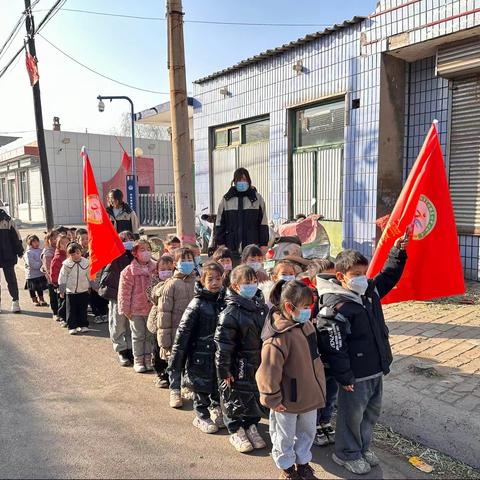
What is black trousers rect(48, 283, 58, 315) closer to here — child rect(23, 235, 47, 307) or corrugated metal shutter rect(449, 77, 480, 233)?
child rect(23, 235, 47, 307)

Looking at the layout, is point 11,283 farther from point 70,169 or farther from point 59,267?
point 70,169

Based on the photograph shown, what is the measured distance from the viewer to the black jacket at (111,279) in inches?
215

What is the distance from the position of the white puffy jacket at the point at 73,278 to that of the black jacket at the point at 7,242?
1701 mm

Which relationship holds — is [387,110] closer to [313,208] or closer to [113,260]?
[313,208]

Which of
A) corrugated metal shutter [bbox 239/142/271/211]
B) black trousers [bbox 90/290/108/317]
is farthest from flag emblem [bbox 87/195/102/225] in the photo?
corrugated metal shutter [bbox 239/142/271/211]

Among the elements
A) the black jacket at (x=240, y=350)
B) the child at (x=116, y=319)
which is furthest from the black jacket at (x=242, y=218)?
the black jacket at (x=240, y=350)

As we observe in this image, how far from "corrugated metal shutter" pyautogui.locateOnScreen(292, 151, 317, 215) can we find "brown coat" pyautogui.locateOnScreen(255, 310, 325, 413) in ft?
21.5

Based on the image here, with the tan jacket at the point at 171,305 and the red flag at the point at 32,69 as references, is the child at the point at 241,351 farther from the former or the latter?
the red flag at the point at 32,69

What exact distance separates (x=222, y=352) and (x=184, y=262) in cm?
121

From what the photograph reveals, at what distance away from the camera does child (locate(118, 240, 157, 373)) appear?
496 centimetres

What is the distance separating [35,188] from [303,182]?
68.2 feet

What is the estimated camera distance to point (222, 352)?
10.9 ft

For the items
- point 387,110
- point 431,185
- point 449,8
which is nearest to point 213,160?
point 387,110

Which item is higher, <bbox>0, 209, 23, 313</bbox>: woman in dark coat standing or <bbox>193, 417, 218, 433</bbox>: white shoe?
<bbox>0, 209, 23, 313</bbox>: woman in dark coat standing
